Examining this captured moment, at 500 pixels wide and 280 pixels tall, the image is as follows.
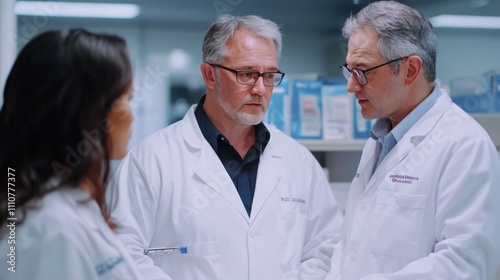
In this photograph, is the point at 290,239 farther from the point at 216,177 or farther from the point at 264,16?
the point at 264,16

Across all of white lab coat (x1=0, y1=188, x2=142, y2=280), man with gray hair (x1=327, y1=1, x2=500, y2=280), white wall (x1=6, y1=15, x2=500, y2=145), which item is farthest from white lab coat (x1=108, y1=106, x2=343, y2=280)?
white wall (x1=6, y1=15, x2=500, y2=145)

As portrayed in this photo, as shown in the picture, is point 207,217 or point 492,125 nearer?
point 207,217

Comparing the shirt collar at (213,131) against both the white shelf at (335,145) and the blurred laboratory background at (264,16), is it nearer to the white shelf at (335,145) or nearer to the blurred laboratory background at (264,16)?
the white shelf at (335,145)

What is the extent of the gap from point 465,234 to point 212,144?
0.69 meters

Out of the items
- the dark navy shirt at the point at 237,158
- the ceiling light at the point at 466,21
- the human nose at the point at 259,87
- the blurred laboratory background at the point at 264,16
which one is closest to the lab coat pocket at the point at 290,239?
the dark navy shirt at the point at 237,158

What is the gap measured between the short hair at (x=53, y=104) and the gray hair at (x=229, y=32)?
0.74 m

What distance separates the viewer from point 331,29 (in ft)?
9.18

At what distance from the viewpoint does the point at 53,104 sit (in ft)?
2.46

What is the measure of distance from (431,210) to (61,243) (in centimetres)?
79

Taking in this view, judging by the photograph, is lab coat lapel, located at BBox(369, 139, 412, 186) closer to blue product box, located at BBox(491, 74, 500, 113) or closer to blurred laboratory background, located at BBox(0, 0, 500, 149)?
blue product box, located at BBox(491, 74, 500, 113)

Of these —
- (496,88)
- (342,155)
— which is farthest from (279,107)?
(496,88)

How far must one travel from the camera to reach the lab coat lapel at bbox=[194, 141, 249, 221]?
141 cm

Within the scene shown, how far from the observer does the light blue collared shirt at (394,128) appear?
4.29 ft

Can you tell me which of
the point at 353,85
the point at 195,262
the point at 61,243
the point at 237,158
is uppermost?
the point at 353,85
